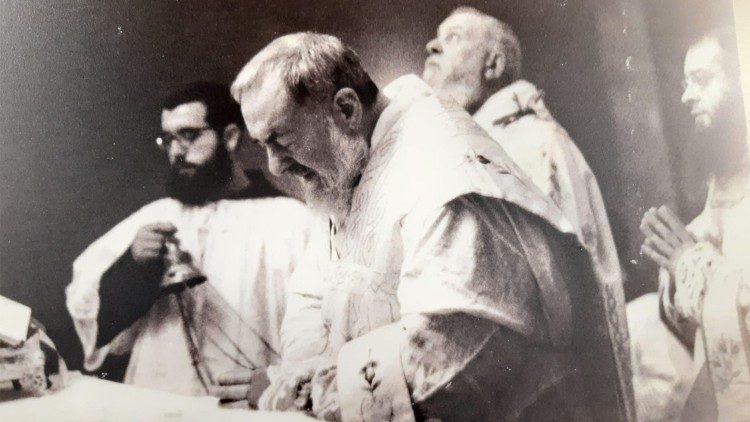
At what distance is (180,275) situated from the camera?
262cm

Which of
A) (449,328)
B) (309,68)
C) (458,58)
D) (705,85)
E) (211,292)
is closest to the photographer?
(449,328)

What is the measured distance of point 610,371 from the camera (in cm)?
263

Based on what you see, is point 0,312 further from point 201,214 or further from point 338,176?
point 338,176

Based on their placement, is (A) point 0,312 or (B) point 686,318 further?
(B) point 686,318

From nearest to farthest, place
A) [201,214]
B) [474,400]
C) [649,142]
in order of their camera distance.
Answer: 1. [474,400]
2. [201,214]
3. [649,142]

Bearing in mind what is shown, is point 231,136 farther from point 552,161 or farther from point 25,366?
point 552,161

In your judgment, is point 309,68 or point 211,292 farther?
point 309,68

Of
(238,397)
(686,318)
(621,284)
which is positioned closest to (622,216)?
(621,284)

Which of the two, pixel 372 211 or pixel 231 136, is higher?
pixel 231 136

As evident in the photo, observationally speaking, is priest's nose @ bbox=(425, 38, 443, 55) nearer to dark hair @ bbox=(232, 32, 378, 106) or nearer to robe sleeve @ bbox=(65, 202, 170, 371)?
dark hair @ bbox=(232, 32, 378, 106)

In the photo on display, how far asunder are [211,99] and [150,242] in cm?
55

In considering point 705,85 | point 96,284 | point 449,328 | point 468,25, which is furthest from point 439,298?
point 705,85

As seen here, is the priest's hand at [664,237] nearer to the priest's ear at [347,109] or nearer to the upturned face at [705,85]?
the upturned face at [705,85]

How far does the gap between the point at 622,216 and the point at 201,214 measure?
4.97 ft
